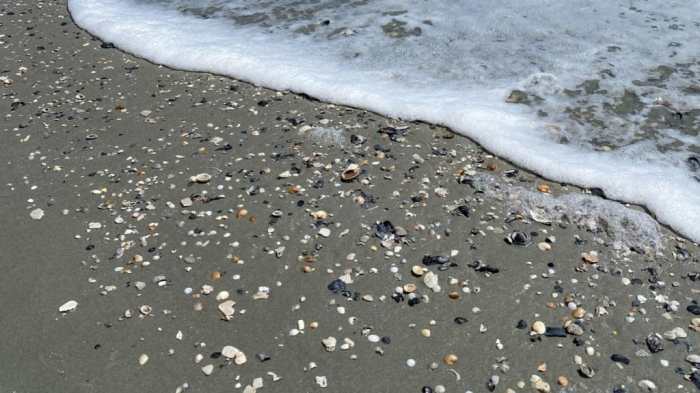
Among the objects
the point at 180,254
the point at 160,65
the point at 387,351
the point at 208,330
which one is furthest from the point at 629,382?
the point at 160,65

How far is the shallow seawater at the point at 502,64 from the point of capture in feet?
15.3

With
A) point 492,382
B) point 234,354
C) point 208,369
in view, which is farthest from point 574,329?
point 208,369

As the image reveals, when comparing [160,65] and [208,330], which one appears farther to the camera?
[160,65]

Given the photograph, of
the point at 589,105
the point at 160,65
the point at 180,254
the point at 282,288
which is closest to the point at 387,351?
the point at 282,288

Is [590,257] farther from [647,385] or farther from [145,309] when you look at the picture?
[145,309]

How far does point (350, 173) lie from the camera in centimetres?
447

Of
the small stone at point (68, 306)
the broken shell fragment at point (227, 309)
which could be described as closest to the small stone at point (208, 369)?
the broken shell fragment at point (227, 309)

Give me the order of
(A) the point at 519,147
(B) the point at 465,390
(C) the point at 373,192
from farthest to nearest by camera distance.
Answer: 1. (A) the point at 519,147
2. (C) the point at 373,192
3. (B) the point at 465,390

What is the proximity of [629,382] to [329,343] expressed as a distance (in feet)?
5.06

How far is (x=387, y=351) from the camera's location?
3283mm

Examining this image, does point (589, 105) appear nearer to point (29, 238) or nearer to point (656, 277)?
point (656, 277)

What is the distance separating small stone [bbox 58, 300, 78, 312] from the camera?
3.56 meters

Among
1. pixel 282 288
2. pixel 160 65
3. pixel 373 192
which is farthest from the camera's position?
pixel 160 65

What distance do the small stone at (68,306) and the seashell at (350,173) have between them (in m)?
1.94
